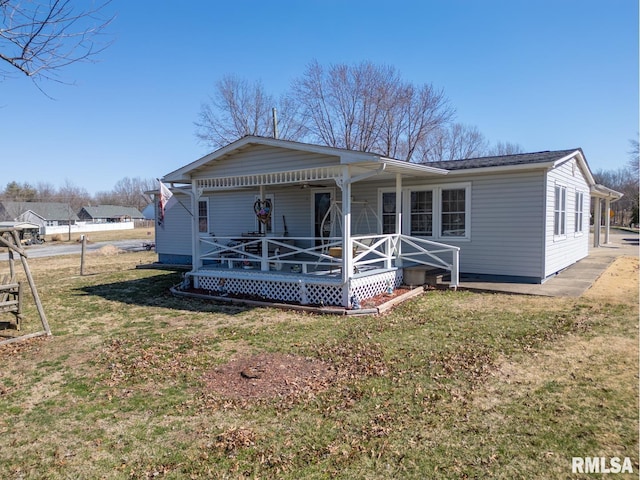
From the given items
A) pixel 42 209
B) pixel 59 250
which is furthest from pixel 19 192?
pixel 59 250

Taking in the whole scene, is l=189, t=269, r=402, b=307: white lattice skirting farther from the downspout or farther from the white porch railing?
the white porch railing

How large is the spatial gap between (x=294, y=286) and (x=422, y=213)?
4617mm

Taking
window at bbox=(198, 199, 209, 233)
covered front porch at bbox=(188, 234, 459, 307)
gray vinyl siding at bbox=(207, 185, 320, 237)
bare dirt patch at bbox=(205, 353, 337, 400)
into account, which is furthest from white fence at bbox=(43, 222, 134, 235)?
bare dirt patch at bbox=(205, 353, 337, 400)

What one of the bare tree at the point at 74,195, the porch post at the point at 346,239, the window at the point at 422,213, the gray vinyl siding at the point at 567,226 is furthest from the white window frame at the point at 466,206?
the bare tree at the point at 74,195

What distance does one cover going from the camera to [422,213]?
36.9 ft

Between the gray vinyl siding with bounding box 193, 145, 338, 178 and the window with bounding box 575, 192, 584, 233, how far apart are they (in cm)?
993

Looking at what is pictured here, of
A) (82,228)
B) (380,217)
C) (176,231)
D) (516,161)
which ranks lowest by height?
(82,228)

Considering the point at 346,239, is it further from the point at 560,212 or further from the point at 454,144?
the point at 454,144

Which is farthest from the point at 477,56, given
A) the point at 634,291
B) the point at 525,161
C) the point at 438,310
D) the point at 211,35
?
the point at 438,310

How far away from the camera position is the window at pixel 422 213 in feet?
36.5

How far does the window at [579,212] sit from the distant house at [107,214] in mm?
75054

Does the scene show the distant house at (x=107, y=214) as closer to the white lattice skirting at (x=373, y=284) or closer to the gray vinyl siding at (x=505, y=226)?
the white lattice skirting at (x=373, y=284)

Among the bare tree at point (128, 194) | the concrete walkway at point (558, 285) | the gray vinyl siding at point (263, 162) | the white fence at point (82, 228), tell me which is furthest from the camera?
the bare tree at point (128, 194)

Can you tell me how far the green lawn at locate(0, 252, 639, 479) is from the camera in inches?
121
